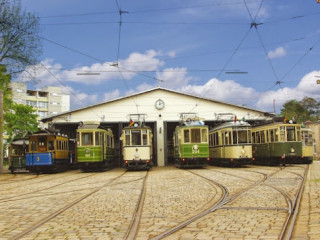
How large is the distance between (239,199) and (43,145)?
18306mm

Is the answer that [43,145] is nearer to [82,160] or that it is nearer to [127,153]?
[82,160]

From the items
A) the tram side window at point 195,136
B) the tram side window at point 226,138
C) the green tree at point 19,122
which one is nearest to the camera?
the tram side window at point 195,136

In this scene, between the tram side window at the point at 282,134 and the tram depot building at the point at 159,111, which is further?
the tram depot building at the point at 159,111

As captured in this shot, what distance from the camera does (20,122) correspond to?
48625 mm

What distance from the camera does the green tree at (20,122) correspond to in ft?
155

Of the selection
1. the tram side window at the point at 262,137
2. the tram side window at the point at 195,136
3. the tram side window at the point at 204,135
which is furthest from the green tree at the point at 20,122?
the tram side window at the point at 262,137

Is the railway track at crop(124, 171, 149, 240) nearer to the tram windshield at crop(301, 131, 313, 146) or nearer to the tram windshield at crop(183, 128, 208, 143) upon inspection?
the tram windshield at crop(183, 128, 208, 143)

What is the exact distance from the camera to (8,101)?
38.8 m

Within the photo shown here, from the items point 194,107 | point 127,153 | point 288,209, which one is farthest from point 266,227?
point 194,107

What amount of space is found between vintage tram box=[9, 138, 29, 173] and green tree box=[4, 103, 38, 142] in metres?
17.9

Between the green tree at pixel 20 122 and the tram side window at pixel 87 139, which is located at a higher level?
the green tree at pixel 20 122

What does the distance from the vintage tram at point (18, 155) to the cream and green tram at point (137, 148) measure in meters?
7.60

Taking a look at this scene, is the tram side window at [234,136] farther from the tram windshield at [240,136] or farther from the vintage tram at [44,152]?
the vintage tram at [44,152]

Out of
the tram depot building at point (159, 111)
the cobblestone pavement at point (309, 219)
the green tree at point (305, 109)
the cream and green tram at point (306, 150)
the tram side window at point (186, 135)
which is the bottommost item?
the cobblestone pavement at point (309, 219)
